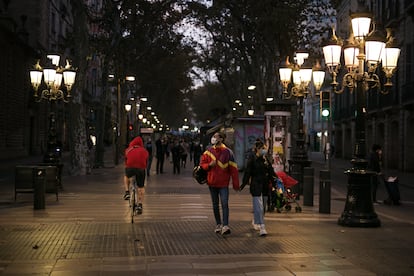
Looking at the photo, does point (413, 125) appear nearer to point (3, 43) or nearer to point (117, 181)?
point (117, 181)

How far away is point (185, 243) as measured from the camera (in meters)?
9.83

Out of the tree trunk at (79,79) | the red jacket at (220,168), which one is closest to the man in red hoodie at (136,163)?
the red jacket at (220,168)

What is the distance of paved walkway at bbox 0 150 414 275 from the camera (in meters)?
8.02

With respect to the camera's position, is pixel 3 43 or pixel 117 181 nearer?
pixel 117 181

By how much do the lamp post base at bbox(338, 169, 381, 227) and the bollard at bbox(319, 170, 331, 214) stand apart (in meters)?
1.77

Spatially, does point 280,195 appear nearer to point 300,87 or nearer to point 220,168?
point 220,168

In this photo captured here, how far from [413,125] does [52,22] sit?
3254 centimetres

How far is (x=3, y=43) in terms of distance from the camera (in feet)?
138

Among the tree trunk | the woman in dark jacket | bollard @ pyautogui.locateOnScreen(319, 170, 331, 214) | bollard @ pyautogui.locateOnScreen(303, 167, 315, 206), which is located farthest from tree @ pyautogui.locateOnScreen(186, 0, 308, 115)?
the woman in dark jacket

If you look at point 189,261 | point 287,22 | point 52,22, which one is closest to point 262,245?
point 189,261

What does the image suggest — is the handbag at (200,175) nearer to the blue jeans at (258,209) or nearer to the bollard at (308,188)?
the blue jeans at (258,209)

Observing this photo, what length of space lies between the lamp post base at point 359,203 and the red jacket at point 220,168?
9.33 feet

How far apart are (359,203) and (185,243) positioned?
413 cm

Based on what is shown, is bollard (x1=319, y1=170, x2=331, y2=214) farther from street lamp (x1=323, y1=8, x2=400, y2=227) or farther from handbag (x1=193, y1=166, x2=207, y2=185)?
handbag (x1=193, y1=166, x2=207, y2=185)
